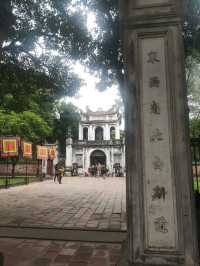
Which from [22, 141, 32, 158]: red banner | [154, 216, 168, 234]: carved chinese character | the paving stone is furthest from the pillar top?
[22, 141, 32, 158]: red banner

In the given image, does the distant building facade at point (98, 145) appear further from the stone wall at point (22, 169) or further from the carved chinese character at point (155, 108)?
the carved chinese character at point (155, 108)

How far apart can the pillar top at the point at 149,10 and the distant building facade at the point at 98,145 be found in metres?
32.4

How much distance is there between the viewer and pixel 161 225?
2943 millimetres

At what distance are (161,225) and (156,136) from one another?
3.27ft

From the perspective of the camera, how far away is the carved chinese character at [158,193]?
9.76 feet

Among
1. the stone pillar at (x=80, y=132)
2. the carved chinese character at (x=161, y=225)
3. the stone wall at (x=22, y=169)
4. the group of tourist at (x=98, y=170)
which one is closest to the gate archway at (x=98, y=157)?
the group of tourist at (x=98, y=170)

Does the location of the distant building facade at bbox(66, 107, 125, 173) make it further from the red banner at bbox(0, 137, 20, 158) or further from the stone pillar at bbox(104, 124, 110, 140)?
the red banner at bbox(0, 137, 20, 158)

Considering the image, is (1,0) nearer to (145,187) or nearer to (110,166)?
(145,187)

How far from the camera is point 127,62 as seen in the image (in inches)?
128

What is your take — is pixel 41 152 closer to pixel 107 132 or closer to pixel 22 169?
pixel 22 169

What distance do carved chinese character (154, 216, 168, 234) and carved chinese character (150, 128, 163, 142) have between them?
0.87 metres

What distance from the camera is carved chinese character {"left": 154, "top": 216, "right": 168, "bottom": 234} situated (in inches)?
115

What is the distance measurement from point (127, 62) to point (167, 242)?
2.13 meters

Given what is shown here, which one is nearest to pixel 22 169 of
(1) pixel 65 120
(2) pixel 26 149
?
(2) pixel 26 149
